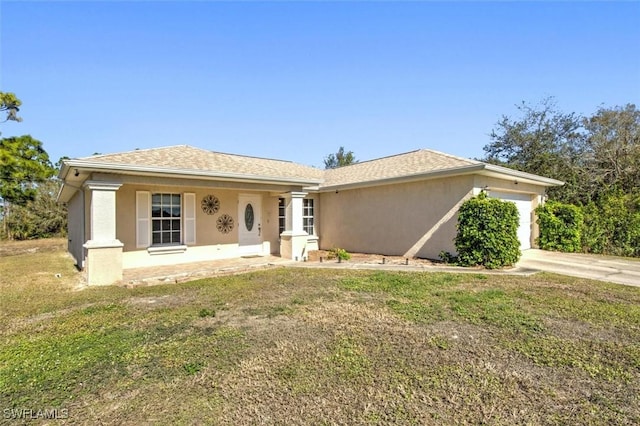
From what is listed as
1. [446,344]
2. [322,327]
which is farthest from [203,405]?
[446,344]

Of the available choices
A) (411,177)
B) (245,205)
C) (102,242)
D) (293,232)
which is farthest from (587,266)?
(102,242)

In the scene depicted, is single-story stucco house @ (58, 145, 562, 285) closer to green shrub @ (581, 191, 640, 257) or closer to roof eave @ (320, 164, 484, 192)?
roof eave @ (320, 164, 484, 192)

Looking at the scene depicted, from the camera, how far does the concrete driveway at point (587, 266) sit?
318 inches

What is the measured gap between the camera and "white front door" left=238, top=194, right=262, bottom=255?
40.3 feet

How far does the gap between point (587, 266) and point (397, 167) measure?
7.26 metres

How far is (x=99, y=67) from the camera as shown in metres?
10.5

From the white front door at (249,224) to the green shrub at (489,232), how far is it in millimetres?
7622

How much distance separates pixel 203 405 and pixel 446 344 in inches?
117

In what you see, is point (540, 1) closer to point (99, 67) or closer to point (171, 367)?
point (171, 367)

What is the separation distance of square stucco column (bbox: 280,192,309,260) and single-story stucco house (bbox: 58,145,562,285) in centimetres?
4

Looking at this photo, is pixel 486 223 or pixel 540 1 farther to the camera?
pixel 486 223

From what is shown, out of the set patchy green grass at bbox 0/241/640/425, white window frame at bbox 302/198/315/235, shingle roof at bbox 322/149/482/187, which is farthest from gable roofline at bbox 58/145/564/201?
patchy green grass at bbox 0/241/640/425

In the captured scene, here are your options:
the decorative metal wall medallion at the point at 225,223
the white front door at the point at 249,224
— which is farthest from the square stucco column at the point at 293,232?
the decorative metal wall medallion at the point at 225,223

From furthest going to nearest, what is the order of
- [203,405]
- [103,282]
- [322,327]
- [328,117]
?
[328,117] → [103,282] → [322,327] → [203,405]
